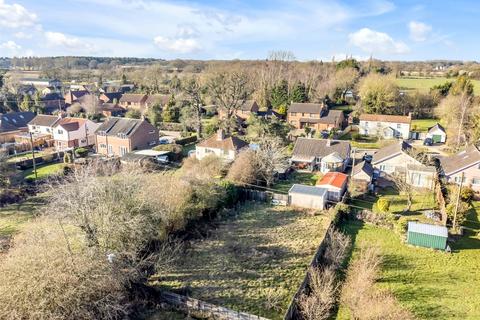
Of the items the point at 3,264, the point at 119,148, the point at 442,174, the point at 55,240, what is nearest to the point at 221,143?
the point at 119,148

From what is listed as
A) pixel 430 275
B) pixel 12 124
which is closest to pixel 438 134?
pixel 430 275

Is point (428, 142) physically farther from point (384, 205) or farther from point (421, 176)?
point (384, 205)

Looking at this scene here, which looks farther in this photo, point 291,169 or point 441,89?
point 441,89

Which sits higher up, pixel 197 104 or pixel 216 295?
pixel 197 104

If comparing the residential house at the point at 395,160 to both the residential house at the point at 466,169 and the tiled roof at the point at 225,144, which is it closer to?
the residential house at the point at 466,169

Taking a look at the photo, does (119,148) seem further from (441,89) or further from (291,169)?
(441,89)

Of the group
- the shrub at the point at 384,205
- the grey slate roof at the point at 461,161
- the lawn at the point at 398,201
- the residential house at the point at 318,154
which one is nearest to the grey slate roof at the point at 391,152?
the residential house at the point at 318,154

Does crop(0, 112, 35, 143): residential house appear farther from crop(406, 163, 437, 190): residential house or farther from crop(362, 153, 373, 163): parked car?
crop(406, 163, 437, 190): residential house
